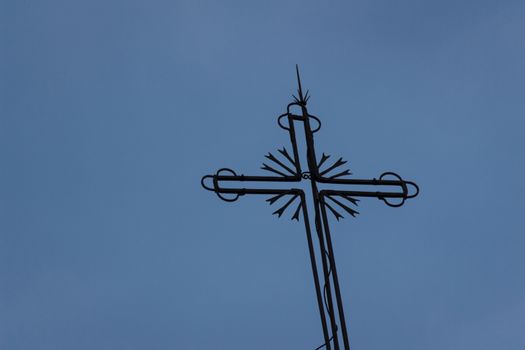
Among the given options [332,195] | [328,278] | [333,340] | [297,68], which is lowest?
[333,340]

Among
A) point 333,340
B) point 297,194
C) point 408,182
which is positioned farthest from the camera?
point 408,182

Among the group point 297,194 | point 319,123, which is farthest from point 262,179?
point 319,123

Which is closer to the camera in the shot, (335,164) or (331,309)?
(331,309)

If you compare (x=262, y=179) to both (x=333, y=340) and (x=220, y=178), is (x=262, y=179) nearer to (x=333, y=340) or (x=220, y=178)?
(x=220, y=178)

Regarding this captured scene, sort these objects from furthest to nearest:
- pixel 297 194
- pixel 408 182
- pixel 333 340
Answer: pixel 408 182 < pixel 297 194 < pixel 333 340

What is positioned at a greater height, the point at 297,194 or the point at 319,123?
the point at 319,123

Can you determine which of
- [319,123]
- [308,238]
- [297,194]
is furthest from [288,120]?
[308,238]

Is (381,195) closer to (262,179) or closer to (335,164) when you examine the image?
(335,164)

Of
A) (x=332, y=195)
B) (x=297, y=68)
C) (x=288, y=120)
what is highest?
(x=297, y=68)

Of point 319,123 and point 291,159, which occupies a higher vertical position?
point 319,123

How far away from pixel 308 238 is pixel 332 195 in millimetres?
552

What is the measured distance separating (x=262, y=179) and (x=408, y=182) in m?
1.29

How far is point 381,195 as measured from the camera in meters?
7.29

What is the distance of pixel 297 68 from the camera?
767 cm
